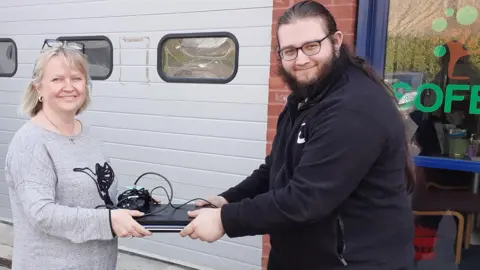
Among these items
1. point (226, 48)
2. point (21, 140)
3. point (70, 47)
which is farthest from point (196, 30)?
point (21, 140)

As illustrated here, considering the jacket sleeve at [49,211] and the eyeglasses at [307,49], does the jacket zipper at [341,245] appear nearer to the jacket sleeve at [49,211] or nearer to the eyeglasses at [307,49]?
the eyeglasses at [307,49]

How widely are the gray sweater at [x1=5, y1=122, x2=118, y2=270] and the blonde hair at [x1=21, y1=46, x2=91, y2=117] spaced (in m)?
0.13

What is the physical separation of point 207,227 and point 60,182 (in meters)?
0.62

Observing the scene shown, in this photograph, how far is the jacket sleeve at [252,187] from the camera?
7.75 ft

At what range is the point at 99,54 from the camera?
4.68m

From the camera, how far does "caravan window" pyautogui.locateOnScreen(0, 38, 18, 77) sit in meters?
5.30

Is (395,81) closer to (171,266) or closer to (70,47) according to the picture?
(70,47)

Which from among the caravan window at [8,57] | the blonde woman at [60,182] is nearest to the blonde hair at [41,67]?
the blonde woman at [60,182]

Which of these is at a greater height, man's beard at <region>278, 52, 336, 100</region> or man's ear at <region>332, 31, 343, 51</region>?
man's ear at <region>332, 31, 343, 51</region>

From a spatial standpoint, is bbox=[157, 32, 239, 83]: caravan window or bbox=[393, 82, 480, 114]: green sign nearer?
bbox=[393, 82, 480, 114]: green sign

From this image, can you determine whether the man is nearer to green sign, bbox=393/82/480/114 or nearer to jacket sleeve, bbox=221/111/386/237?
jacket sleeve, bbox=221/111/386/237

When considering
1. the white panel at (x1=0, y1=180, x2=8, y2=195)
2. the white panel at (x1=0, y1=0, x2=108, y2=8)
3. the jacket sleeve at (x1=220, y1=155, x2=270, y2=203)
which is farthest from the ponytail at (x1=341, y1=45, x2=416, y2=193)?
the white panel at (x1=0, y1=180, x2=8, y2=195)

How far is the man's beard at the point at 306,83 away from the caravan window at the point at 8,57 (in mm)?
4186

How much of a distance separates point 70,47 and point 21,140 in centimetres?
45
